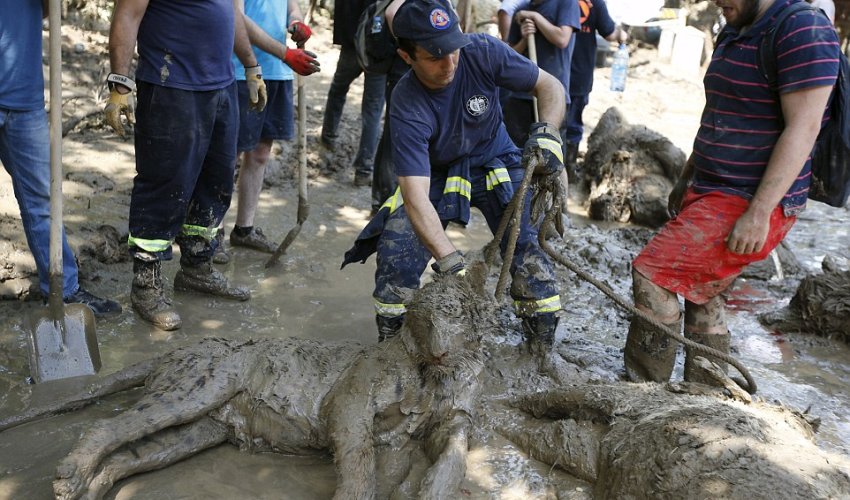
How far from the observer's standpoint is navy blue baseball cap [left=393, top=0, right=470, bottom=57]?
3195 mm

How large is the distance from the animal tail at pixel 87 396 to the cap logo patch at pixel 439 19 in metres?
1.98

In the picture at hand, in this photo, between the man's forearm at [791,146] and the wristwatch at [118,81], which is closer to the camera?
the man's forearm at [791,146]

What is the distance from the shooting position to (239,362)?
10.3 ft

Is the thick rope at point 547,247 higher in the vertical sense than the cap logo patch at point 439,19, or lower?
lower

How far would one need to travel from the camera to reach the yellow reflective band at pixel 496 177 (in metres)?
3.76

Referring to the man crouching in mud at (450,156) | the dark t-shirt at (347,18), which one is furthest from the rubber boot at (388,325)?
the dark t-shirt at (347,18)

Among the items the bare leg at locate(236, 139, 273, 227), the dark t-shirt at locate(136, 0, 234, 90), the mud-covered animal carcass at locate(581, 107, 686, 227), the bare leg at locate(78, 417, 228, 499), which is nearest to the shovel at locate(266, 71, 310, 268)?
the bare leg at locate(236, 139, 273, 227)

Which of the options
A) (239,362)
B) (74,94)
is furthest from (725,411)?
(74,94)

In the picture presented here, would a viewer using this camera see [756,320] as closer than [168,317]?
No

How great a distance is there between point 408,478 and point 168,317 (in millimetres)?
1931

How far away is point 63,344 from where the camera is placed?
3518mm

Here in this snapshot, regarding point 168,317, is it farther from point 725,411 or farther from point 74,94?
point 74,94

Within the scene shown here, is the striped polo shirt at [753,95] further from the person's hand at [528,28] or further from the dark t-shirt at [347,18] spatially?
the dark t-shirt at [347,18]

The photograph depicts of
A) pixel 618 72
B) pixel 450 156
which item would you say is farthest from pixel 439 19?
pixel 618 72
